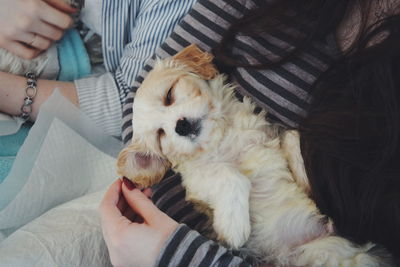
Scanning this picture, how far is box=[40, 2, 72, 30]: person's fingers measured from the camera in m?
1.69

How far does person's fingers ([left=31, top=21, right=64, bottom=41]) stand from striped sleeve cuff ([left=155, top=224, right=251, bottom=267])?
1145mm

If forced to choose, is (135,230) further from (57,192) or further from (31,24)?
(31,24)

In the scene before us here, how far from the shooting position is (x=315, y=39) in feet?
3.73

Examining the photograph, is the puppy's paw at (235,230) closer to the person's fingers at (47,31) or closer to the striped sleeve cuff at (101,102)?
the striped sleeve cuff at (101,102)

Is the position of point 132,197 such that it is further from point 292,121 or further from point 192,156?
point 292,121

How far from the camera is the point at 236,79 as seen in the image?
132 cm

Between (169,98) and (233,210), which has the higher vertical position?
(169,98)

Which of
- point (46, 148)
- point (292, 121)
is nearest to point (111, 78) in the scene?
point (46, 148)

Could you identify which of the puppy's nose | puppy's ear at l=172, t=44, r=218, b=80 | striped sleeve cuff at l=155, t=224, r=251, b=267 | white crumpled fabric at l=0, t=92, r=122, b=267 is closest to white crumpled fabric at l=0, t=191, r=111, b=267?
white crumpled fabric at l=0, t=92, r=122, b=267

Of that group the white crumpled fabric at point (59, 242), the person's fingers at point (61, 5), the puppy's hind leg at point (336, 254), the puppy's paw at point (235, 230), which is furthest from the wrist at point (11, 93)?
the puppy's hind leg at point (336, 254)

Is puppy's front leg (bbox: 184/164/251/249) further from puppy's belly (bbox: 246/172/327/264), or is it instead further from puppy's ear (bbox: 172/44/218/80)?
puppy's ear (bbox: 172/44/218/80)

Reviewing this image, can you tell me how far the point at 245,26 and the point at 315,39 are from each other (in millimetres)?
207

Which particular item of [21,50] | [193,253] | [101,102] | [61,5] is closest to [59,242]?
[193,253]

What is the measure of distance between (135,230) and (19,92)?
3.00ft
